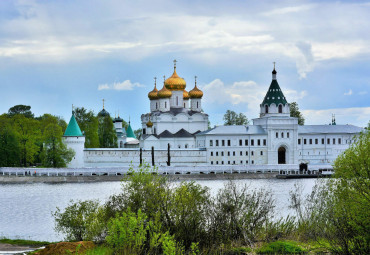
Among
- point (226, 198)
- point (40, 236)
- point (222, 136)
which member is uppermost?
point (222, 136)

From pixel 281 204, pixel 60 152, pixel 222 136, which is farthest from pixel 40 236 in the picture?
pixel 222 136

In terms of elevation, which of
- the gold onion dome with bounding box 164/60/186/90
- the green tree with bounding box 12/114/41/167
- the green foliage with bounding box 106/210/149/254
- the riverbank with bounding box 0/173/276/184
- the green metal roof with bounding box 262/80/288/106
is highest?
the gold onion dome with bounding box 164/60/186/90

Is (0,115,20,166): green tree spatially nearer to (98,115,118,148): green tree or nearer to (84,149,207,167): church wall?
(84,149,207,167): church wall

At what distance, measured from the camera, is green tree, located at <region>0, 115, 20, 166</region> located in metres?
52.3

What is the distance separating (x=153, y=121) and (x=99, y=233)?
5062 cm

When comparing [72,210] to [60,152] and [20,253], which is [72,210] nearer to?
[20,253]

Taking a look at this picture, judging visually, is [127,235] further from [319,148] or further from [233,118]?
[233,118]

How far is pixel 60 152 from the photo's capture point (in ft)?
178

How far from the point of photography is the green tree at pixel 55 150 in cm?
5391

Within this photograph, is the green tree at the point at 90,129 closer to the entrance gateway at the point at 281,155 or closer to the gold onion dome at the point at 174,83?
the gold onion dome at the point at 174,83

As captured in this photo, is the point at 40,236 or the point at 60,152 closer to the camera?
the point at 40,236

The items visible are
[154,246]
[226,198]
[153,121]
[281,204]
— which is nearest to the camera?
[154,246]

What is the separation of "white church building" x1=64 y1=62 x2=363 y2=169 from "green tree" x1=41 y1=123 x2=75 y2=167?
12.1 feet

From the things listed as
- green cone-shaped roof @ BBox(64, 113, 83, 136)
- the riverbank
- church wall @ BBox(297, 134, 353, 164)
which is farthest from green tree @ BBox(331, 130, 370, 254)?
church wall @ BBox(297, 134, 353, 164)
